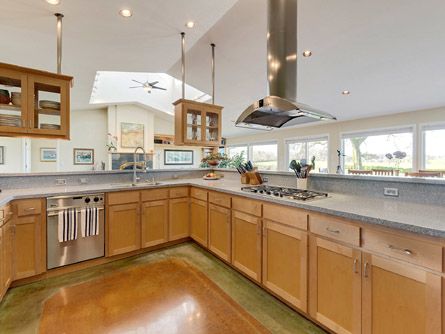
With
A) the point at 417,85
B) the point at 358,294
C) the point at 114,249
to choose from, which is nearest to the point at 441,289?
the point at 358,294

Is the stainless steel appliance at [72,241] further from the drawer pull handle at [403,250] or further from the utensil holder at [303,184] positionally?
the drawer pull handle at [403,250]

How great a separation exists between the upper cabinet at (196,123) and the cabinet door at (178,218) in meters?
0.84

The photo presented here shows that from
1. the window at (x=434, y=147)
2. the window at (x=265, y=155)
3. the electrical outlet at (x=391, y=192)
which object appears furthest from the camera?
the window at (x=265, y=155)

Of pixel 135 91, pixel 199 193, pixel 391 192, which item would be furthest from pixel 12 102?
pixel 135 91

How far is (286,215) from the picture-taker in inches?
70.9

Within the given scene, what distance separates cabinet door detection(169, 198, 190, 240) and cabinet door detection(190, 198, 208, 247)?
73mm

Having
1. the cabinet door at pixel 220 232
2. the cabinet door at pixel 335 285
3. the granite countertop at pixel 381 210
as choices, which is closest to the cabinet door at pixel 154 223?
the cabinet door at pixel 220 232

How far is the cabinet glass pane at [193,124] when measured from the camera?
3.26 m

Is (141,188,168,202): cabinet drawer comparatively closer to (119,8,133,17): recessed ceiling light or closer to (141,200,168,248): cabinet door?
(141,200,168,248): cabinet door

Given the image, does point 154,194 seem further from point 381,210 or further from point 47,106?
point 381,210

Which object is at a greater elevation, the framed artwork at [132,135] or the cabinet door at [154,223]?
the framed artwork at [132,135]

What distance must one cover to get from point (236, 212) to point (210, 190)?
0.54m

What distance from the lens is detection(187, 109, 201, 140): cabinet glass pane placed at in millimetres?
3259

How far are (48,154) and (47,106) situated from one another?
5.91 meters
